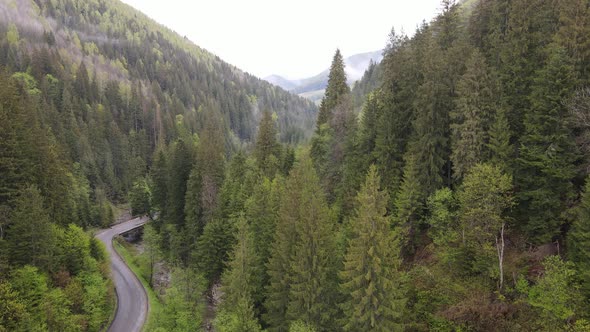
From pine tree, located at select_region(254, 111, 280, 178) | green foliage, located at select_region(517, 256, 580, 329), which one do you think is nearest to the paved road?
pine tree, located at select_region(254, 111, 280, 178)

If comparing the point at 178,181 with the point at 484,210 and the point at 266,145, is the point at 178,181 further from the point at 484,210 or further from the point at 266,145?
the point at 484,210

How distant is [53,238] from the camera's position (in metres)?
40.4

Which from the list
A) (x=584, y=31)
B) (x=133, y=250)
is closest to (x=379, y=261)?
(x=584, y=31)

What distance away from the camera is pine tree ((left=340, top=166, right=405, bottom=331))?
25.6 m

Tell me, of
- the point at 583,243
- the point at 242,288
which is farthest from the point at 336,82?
the point at 583,243

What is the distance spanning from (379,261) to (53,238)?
36.2m

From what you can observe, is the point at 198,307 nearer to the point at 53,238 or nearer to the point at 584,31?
the point at 53,238

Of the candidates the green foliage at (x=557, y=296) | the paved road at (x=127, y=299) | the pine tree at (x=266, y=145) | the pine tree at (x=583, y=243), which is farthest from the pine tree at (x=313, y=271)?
the pine tree at (x=266, y=145)

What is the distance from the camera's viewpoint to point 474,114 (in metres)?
31.4

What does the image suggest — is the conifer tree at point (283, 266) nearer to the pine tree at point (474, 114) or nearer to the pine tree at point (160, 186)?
the pine tree at point (474, 114)

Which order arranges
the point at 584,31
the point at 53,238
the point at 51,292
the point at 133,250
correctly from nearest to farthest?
the point at 584,31, the point at 51,292, the point at 53,238, the point at 133,250

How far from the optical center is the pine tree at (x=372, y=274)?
25594mm

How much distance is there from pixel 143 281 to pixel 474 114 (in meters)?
51.3

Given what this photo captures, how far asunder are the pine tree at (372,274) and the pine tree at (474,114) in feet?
33.8
